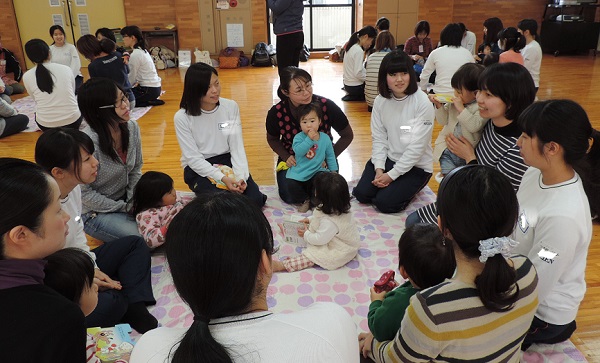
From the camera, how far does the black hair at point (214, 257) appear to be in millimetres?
891

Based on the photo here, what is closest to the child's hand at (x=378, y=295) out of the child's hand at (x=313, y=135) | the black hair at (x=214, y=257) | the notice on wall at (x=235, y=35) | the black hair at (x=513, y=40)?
the black hair at (x=214, y=257)

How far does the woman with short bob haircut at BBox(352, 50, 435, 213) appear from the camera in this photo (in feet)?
9.64

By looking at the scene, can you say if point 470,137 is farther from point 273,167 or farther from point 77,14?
point 77,14

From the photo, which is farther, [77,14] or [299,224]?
[77,14]

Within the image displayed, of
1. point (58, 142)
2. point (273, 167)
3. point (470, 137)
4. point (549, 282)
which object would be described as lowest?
point (273, 167)

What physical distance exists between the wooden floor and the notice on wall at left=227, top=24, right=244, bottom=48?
70 centimetres

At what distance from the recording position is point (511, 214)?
1177 mm

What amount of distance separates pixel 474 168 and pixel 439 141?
1872mm

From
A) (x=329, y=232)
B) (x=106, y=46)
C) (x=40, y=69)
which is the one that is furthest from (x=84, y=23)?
(x=329, y=232)

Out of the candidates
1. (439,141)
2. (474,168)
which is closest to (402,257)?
(474,168)

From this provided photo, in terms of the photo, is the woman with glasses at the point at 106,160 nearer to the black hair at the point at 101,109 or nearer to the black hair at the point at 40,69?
the black hair at the point at 101,109

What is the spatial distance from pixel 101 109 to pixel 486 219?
2.20 meters

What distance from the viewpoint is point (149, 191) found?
2.62 meters

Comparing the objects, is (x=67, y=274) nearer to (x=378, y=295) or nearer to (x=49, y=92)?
(x=378, y=295)
